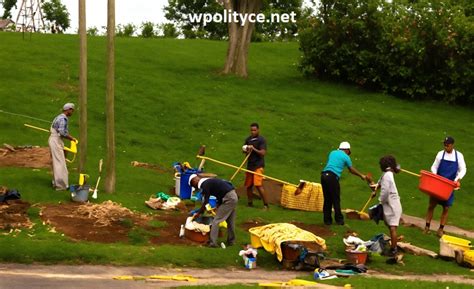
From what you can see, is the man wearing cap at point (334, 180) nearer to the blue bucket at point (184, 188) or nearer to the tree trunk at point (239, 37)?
the blue bucket at point (184, 188)

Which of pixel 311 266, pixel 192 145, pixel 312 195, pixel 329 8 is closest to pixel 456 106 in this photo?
pixel 329 8

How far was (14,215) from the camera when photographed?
15.6 m

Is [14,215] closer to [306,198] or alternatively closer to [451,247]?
[306,198]

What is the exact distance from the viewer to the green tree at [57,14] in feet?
290

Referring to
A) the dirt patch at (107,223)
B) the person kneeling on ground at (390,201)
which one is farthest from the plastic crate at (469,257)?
the dirt patch at (107,223)

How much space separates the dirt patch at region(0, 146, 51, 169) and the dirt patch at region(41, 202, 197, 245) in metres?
4.90

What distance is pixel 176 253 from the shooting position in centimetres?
1402

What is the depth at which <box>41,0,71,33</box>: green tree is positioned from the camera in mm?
88500

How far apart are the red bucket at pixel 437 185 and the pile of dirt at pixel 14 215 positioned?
893 centimetres

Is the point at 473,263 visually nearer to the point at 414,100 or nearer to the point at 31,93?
the point at 31,93

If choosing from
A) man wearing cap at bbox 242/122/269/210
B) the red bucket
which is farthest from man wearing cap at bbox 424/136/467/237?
man wearing cap at bbox 242/122/269/210

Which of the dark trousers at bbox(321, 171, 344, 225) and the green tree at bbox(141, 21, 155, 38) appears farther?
the green tree at bbox(141, 21, 155, 38)

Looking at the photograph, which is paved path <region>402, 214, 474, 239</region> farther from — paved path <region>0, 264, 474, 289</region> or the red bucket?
paved path <region>0, 264, 474, 289</region>

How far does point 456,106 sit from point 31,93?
21.8m
